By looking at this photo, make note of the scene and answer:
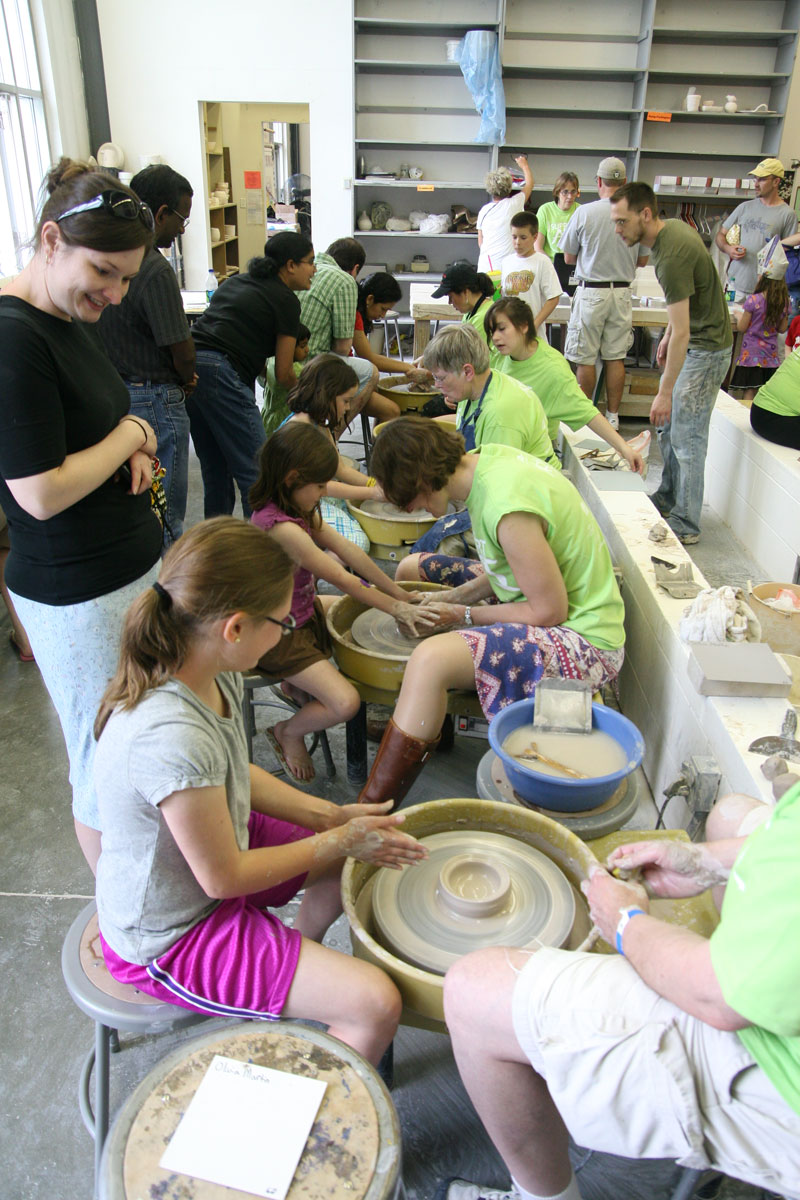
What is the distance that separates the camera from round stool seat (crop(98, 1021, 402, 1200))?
1.00 meters

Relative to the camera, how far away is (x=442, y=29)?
7.79 m

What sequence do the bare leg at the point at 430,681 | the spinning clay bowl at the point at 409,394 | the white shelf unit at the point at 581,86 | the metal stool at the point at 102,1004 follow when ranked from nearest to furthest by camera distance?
the metal stool at the point at 102,1004
the bare leg at the point at 430,681
the spinning clay bowl at the point at 409,394
the white shelf unit at the point at 581,86

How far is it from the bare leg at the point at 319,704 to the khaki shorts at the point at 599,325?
417 cm

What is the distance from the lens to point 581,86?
26.2 feet

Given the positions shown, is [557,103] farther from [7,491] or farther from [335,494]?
[7,491]

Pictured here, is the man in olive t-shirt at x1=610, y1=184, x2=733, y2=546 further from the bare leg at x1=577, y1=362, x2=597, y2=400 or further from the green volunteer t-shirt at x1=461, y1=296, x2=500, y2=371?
the bare leg at x1=577, y1=362, x2=597, y2=400

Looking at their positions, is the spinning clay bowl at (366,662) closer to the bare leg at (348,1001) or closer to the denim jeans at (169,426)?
the denim jeans at (169,426)

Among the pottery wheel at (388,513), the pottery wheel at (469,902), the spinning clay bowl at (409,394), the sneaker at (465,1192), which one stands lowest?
the sneaker at (465,1192)

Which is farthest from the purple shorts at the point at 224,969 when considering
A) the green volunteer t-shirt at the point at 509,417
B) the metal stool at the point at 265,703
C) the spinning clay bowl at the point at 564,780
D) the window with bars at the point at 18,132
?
the window with bars at the point at 18,132

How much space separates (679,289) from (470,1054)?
343cm

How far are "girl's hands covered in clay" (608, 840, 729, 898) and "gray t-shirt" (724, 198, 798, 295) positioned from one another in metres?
6.32

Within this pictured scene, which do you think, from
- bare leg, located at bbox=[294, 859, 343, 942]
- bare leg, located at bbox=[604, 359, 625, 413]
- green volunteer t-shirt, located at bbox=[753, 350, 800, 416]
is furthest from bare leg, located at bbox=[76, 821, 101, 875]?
bare leg, located at bbox=[604, 359, 625, 413]

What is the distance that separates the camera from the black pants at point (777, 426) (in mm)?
3855

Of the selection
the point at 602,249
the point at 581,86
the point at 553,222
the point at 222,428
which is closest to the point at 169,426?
the point at 222,428
